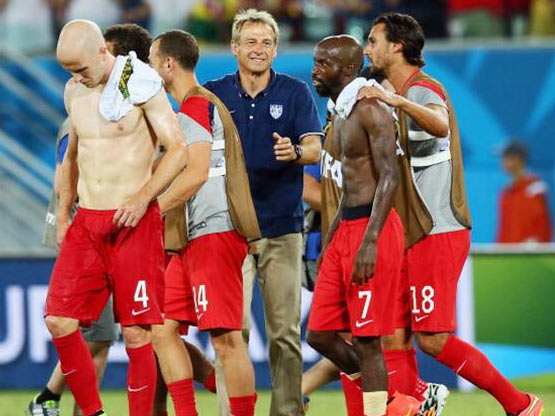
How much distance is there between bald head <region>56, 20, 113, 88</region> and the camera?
6.91 meters

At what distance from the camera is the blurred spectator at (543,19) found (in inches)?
595

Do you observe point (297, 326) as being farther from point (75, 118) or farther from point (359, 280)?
point (75, 118)

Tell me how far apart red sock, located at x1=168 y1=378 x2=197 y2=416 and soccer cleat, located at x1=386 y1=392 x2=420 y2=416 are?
114 cm

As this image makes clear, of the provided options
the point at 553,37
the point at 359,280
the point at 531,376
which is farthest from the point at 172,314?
the point at 553,37

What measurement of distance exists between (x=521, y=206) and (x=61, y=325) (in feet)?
26.2

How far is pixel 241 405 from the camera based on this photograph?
7418 mm

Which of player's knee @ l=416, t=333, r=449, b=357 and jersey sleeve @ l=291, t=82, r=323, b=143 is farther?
jersey sleeve @ l=291, t=82, r=323, b=143

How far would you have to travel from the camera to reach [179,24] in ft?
49.3

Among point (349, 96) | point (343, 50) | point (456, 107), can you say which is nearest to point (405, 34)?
point (343, 50)

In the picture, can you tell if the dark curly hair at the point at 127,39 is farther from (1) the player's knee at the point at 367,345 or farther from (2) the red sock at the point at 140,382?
(1) the player's knee at the point at 367,345

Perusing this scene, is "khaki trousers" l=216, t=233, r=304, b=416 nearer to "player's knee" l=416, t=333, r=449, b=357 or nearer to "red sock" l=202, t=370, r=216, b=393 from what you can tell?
"red sock" l=202, t=370, r=216, b=393

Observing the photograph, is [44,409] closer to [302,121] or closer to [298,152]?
[298,152]

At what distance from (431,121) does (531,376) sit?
14.1ft

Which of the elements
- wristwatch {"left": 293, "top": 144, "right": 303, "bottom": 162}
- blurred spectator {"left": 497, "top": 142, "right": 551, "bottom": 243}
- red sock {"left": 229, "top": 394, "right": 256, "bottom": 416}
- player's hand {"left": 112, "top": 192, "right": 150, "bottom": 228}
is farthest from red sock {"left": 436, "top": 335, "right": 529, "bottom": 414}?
blurred spectator {"left": 497, "top": 142, "right": 551, "bottom": 243}
